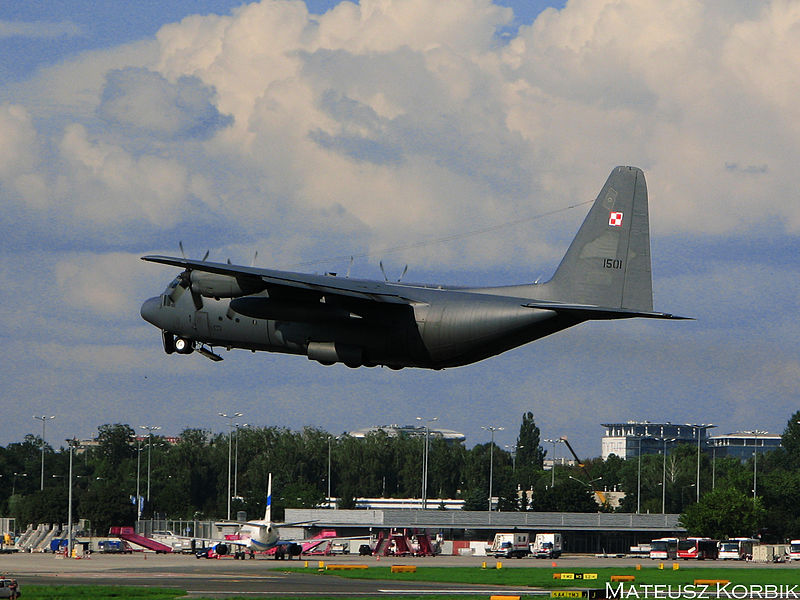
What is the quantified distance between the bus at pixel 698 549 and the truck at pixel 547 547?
38.3ft

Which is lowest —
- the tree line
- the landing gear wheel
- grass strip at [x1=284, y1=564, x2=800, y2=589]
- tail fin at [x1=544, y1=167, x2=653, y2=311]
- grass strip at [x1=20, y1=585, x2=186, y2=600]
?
the tree line

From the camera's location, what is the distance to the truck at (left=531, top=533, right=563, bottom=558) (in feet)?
364

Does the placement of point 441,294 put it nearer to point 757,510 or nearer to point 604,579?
point 604,579

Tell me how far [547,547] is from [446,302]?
2762 inches

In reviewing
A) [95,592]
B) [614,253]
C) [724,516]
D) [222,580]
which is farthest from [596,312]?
[724,516]

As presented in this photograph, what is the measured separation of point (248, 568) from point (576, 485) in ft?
265

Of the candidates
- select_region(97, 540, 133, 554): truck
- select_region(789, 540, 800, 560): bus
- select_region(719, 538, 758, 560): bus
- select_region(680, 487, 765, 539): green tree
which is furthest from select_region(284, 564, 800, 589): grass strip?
select_region(680, 487, 765, 539): green tree

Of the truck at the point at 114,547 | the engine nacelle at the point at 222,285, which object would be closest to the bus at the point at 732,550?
the truck at the point at 114,547

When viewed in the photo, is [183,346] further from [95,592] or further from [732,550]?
[732,550]

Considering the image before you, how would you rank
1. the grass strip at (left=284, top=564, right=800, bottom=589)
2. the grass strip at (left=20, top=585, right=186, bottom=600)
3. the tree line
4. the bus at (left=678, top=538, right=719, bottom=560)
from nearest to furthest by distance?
the grass strip at (left=20, top=585, right=186, bottom=600) → the grass strip at (left=284, top=564, right=800, bottom=589) → the bus at (left=678, top=538, right=719, bottom=560) → the tree line

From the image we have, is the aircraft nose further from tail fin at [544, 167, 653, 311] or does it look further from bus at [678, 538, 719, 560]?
bus at [678, 538, 719, 560]

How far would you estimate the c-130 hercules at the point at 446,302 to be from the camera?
45969 mm

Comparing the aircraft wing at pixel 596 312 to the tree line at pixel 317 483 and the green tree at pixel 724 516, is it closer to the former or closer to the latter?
the green tree at pixel 724 516

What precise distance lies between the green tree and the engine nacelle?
299 ft
